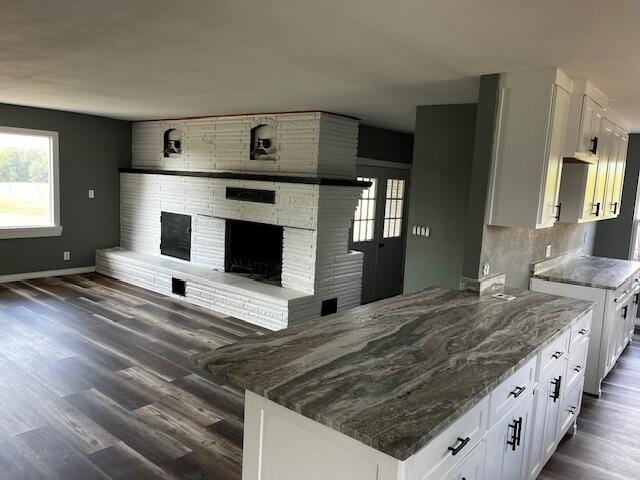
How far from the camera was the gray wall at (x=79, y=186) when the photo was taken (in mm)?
6508

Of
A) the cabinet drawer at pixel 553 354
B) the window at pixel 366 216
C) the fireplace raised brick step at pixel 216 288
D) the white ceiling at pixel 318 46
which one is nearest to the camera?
the white ceiling at pixel 318 46

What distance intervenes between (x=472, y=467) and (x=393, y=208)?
17.2 feet

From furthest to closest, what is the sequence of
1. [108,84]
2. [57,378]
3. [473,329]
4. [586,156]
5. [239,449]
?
[108,84] < [57,378] < [586,156] < [239,449] < [473,329]

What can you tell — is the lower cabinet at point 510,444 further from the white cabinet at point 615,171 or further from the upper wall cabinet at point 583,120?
the white cabinet at point 615,171

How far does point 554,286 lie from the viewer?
12.9ft

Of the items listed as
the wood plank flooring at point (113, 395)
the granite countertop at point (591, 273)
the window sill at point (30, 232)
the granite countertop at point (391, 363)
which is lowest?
the wood plank flooring at point (113, 395)

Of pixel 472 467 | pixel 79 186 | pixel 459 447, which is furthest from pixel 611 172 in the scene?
pixel 79 186

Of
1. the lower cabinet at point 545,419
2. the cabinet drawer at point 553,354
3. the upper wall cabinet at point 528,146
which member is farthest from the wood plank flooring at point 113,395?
the upper wall cabinet at point 528,146

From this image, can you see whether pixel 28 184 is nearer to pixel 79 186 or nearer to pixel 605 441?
pixel 79 186

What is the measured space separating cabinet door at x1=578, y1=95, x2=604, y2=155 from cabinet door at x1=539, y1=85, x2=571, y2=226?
0.16m

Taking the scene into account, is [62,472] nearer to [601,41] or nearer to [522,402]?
[522,402]

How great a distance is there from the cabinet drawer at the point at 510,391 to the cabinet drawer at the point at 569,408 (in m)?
0.84

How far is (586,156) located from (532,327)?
1.59 meters

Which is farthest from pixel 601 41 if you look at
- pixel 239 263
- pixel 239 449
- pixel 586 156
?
pixel 239 263
